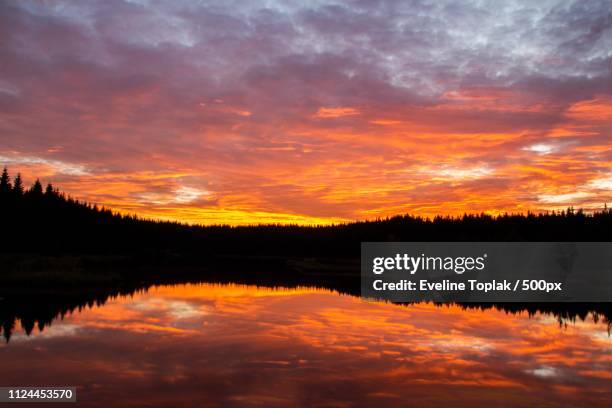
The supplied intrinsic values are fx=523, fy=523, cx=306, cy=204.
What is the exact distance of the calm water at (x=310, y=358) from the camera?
22875 mm

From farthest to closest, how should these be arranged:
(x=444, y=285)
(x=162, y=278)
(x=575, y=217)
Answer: (x=575, y=217) < (x=162, y=278) < (x=444, y=285)

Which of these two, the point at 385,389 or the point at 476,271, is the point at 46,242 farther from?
the point at 385,389

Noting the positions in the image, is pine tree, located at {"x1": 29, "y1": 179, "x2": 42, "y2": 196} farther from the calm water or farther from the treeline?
the calm water

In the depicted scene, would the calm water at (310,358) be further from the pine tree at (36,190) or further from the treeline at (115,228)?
the pine tree at (36,190)

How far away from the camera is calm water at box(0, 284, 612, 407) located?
75.0 ft

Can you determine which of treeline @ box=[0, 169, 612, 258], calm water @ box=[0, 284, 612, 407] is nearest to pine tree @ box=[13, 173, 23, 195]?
treeline @ box=[0, 169, 612, 258]

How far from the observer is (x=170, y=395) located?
22.1 meters

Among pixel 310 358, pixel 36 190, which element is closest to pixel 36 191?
pixel 36 190

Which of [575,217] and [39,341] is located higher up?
[575,217]

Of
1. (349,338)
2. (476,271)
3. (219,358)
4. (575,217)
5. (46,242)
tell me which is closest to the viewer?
(219,358)

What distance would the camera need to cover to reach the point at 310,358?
30094 millimetres

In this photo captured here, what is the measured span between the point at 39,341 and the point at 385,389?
23418 mm

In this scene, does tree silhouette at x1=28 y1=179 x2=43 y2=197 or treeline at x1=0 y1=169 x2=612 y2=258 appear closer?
treeline at x1=0 y1=169 x2=612 y2=258

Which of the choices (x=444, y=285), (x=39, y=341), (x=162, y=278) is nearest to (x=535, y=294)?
(x=444, y=285)
